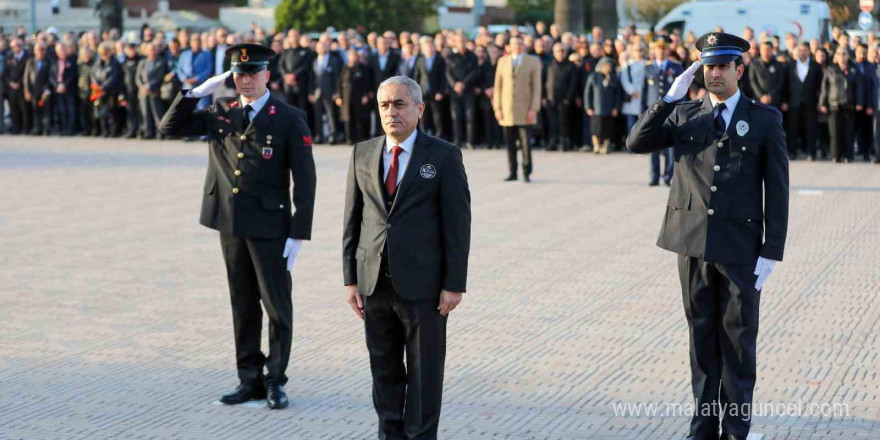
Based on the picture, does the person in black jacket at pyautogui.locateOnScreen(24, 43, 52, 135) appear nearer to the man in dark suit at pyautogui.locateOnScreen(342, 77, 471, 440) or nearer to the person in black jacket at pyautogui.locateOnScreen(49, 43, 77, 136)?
the person in black jacket at pyautogui.locateOnScreen(49, 43, 77, 136)

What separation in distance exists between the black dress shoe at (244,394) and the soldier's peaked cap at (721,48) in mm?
2839

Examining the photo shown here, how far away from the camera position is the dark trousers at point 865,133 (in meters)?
20.9

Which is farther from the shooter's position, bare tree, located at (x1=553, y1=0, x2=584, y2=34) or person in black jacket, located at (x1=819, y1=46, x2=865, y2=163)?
bare tree, located at (x1=553, y1=0, x2=584, y2=34)

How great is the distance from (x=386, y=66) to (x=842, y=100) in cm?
748

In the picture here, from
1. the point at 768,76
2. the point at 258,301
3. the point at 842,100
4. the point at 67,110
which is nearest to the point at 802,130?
the point at 768,76

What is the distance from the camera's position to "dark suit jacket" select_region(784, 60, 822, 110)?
20656 millimetres

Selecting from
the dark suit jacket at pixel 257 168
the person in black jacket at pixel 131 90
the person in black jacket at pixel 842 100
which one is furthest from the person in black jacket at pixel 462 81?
the dark suit jacket at pixel 257 168

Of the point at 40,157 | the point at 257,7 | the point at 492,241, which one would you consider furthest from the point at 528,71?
the point at 257,7

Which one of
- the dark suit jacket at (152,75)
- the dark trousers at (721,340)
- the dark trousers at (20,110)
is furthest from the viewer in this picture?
the dark trousers at (20,110)

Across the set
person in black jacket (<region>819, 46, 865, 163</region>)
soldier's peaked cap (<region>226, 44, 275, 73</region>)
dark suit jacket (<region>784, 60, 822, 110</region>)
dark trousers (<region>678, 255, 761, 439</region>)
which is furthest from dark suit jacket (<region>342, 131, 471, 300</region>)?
dark suit jacket (<region>784, 60, 822, 110</region>)

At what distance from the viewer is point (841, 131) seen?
20391mm

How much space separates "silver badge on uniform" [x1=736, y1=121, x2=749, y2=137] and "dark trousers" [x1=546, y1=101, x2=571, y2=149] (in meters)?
16.1

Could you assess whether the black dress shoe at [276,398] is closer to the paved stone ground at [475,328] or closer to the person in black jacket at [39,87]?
the paved stone ground at [475,328]

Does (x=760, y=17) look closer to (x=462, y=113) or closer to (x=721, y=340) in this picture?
(x=462, y=113)
